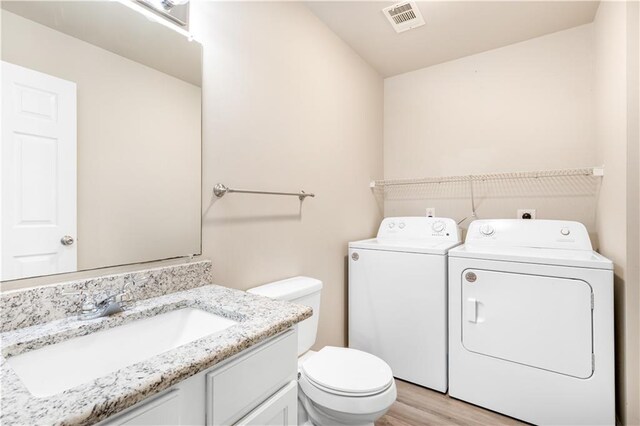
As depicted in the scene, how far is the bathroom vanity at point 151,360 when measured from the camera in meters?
0.56

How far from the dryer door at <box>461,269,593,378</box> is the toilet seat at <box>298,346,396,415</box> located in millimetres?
719

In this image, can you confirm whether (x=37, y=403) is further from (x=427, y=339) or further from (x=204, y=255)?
(x=427, y=339)

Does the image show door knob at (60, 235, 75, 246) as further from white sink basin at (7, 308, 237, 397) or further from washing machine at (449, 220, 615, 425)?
washing machine at (449, 220, 615, 425)

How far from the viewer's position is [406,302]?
203cm

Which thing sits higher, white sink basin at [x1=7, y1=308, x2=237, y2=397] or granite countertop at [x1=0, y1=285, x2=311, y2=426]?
granite countertop at [x1=0, y1=285, x2=311, y2=426]

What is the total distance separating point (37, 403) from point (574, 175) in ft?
9.35

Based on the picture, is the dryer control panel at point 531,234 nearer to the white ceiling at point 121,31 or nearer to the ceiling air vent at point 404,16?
the ceiling air vent at point 404,16

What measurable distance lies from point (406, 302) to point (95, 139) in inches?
73.4

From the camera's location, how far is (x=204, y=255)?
133 centimetres

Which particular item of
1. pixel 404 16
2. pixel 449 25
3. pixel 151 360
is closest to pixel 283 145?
pixel 404 16

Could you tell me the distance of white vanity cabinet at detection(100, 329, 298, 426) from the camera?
632mm

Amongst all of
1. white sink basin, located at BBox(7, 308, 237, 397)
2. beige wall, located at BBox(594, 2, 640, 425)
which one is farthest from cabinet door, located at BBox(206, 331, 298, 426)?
beige wall, located at BBox(594, 2, 640, 425)

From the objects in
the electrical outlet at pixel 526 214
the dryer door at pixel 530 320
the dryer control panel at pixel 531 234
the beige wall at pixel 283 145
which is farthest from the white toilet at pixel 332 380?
the electrical outlet at pixel 526 214

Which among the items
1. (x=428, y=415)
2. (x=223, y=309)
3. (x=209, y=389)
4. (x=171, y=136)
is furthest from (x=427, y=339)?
(x=171, y=136)
